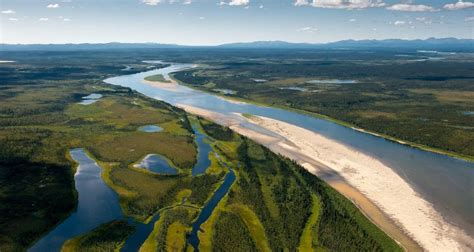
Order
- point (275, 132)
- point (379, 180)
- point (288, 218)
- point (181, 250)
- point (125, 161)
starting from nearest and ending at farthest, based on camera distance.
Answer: point (181, 250), point (288, 218), point (379, 180), point (125, 161), point (275, 132)

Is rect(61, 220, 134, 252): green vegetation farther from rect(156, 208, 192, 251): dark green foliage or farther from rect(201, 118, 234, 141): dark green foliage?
rect(201, 118, 234, 141): dark green foliage

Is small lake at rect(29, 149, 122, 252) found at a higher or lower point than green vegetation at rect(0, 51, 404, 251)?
lower

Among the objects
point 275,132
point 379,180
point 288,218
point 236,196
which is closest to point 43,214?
point 236,196

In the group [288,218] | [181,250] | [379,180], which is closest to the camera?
[181,250]

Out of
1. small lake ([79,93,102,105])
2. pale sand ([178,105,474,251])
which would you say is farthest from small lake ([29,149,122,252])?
small lake ([79,93,102,105])

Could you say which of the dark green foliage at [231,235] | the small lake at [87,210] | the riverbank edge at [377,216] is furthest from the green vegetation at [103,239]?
the riverbank edge at [377,216]

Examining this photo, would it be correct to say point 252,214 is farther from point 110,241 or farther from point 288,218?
point 110,241
